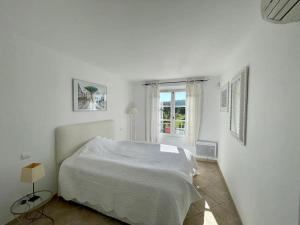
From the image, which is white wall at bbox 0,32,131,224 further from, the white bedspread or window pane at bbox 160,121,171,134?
window pane at bbox 160,121,171,134

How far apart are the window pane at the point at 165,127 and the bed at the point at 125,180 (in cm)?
183

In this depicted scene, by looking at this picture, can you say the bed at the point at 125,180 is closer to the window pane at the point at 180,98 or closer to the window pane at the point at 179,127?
the window pane at the point at 179,127

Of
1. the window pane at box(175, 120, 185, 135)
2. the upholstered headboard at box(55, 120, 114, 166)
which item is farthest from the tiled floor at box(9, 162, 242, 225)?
the window pane at box(175, 120, 185, 135)

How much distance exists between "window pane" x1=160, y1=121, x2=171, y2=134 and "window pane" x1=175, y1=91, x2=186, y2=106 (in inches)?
28.7

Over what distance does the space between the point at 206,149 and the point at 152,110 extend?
198 centimetres

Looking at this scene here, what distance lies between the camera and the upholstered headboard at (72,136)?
7.53 feet

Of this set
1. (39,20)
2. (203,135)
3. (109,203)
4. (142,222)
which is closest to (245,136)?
(142,222)

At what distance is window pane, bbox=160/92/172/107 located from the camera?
4.59 meters

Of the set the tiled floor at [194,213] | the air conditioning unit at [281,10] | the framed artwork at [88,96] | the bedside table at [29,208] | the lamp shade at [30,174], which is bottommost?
the tiled floor at [194,213]

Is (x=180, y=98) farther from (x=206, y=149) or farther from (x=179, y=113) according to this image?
(x=206, y=149)

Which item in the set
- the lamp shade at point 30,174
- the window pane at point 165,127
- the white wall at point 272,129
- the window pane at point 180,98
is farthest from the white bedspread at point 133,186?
the window pane at point 180,98

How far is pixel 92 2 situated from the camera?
1.22 meters

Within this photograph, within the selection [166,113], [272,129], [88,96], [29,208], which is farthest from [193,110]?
[29,208]

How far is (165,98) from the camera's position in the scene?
15.2 ft
